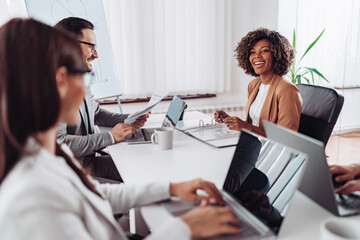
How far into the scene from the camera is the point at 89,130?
1.77 meters

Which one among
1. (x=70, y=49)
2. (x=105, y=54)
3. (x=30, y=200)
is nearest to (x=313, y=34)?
(x=105, y=54)

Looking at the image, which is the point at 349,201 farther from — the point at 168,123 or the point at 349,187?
the point at 168,123

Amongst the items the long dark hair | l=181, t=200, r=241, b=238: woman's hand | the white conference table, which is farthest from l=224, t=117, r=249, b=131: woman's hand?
the long dark hair

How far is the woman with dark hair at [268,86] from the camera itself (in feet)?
5.48

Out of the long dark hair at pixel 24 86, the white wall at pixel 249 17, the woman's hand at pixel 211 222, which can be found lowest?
the woman's hand at pixel 211 222

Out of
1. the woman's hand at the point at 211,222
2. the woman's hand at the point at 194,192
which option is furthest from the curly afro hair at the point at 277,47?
the woman's hand at the point at 211,222

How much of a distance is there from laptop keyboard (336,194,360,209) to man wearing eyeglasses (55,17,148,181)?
3.27ft

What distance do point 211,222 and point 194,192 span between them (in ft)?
0.61

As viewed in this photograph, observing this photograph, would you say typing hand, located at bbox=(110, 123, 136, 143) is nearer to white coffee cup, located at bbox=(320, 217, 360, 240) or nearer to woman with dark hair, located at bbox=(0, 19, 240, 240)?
woman with dark hair, located at bbox=(0, 19, 240, 240)

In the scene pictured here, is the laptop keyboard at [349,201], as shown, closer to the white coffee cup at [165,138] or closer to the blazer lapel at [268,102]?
the white coffee cup at [165,138]

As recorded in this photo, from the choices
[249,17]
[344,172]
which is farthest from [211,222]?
[249,17]

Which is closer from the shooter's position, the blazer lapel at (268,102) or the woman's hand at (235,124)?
the woman's hand at (235,124)

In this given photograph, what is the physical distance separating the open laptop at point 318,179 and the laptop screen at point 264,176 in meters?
0.03

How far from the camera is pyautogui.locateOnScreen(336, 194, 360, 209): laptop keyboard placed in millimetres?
835
